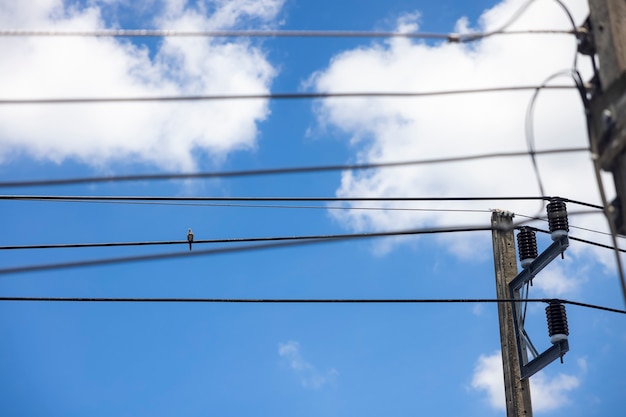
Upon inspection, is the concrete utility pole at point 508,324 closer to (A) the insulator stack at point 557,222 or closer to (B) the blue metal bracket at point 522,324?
(B) the blue metal bracket at point 522,324

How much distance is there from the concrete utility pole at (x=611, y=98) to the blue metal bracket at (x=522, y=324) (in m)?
7.39

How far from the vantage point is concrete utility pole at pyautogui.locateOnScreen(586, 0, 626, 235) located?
7672 millimetres

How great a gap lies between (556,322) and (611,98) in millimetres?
8072

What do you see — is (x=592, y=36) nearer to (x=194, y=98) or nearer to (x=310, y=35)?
(x=310, y=35)

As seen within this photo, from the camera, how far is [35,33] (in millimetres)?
8492

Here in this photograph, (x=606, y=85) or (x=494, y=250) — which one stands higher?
(x=494, y=250)

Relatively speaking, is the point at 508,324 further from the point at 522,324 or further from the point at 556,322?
the point at 556,322

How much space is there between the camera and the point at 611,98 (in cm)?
775

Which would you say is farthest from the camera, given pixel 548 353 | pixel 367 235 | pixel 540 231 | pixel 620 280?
pixel 540 231

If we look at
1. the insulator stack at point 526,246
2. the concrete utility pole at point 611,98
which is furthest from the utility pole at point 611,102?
the insulator stack at point 526,246

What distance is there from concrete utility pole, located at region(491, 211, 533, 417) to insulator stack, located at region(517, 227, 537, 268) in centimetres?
29

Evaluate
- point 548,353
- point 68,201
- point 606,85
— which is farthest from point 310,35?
point 548,353

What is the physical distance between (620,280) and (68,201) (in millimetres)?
7968

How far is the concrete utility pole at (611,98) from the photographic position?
302 inches
